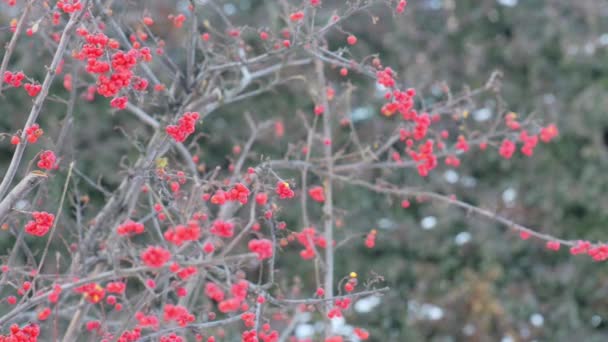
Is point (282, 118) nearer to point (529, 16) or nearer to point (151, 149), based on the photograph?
point (529, 16)

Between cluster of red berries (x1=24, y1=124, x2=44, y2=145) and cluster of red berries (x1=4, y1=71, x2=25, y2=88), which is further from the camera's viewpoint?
cluster of red berries (x1=4, y1=71, x2=25, y2=88)

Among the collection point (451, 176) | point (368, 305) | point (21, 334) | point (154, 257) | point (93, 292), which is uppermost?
point (451, 176)

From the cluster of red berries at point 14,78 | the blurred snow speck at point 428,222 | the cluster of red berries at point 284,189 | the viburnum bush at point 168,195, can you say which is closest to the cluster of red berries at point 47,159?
the viburnum bush at point 168,195

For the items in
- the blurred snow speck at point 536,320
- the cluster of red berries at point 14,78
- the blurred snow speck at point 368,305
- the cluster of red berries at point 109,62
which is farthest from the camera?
the blurred snow speck at point 536,320

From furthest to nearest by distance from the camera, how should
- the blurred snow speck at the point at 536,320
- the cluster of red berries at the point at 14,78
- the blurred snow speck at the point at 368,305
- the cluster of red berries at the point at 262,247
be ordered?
the blurred snow speck at the point at 536,320 → the blurred snow speck at the point at 368,305 → the cluster of red berries at the point at 14,78 → the cluster of red berries at the point at 262,247

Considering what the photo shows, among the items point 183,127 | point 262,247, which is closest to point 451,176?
point 183,127

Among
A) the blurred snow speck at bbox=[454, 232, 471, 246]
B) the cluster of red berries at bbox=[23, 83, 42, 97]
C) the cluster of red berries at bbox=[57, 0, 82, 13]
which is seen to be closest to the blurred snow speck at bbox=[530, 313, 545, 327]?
the blurred snow speck at bbox=[454, 232, 471, 246]

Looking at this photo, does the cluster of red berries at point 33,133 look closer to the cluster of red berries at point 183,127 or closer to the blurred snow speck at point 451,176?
the cluster of red berries at point 183,127

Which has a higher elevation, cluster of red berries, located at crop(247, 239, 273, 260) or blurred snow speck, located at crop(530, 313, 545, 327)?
blurred snow speck, located at crop(530, 313, 545, 327)

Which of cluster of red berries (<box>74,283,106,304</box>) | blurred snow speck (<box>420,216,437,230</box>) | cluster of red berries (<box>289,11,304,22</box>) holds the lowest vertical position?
cluster of red berries (<box>74,283,106,304</box>)

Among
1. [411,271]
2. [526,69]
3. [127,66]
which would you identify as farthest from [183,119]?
[526,69]

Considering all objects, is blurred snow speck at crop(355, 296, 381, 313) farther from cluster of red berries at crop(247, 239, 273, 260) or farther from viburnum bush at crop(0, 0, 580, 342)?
cluster of red berries at crop(247, 239, 273, 260)

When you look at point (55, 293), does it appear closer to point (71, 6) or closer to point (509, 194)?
point (71, 6)

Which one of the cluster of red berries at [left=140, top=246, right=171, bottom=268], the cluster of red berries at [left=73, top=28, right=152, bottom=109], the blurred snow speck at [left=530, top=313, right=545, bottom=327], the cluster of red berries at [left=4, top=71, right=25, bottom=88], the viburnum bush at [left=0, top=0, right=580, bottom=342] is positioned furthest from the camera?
the blurred snow speck at [left=530, top=313, right=545, bottom=327]
